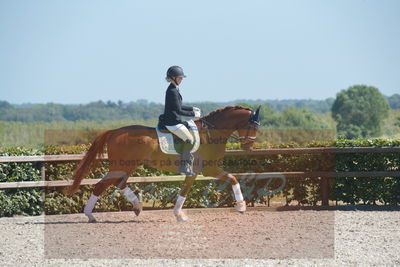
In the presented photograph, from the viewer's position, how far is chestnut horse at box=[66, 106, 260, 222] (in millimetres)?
11031

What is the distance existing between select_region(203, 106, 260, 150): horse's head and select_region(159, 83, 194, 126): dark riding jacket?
70 cm

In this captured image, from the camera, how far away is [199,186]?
13125mm

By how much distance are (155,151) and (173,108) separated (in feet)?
2.93

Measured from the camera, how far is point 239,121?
1145 centimetres

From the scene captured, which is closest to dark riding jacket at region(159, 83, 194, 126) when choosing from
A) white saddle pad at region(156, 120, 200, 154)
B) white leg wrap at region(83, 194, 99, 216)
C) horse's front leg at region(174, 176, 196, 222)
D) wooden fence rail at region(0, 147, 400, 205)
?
white saddle pad at region(156, 120, 200, 154)

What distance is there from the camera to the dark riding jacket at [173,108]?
10.7 meters

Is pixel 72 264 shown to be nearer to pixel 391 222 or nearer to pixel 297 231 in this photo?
pixel 297 231

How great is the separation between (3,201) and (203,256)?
5.55 metres

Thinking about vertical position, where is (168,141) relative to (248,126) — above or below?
below

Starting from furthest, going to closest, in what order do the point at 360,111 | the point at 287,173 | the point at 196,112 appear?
the point at 360,111 → the point at 287,173 → the point at 196,112

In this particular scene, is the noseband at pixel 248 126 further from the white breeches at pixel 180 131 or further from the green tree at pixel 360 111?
the green tree at pixel 360 111

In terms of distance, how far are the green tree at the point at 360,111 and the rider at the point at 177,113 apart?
1828 inches

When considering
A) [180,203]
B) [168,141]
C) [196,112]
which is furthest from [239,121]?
[180,203]

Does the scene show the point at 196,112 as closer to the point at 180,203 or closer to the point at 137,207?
the point at 180,203
